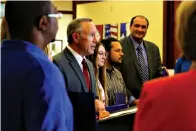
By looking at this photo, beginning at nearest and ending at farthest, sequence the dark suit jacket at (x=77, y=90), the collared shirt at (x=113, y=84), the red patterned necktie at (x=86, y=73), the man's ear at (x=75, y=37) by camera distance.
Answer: the dark suit jacket at (x=77, y=90), the red patterned necktie at (x=86, y=73), the man's ear at (x=75, y=37), the collared shirt at (x=113, y=84)

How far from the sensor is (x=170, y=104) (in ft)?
3.05

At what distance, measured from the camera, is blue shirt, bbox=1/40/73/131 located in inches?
42.1

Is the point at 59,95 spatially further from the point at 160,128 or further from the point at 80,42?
the point at 80,42

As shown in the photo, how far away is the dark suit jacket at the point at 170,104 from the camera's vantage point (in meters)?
0.92

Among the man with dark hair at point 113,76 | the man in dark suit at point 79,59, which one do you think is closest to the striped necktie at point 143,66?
the man with dark hair at point 113,76

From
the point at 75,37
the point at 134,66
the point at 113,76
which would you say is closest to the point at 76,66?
the point at 75,37

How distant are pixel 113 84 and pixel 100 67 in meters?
0.17

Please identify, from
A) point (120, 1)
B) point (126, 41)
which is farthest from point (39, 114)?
point (120, 1)

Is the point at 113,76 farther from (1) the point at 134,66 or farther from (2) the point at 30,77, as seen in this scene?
(2) the point at 30,77

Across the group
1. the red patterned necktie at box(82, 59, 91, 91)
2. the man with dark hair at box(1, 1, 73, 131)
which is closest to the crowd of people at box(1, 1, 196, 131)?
the man with dark hair at box(1, 1, 73, 131)

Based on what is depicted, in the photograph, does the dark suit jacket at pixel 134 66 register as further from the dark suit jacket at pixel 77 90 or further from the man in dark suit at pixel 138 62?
the dark suit jacket at pixel 77 90

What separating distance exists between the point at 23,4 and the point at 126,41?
240 centimetres

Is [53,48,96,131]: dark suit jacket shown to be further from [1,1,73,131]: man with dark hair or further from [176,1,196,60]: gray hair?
[176,1,196,60]: gray hair

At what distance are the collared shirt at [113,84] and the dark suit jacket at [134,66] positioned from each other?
335 millimetres
